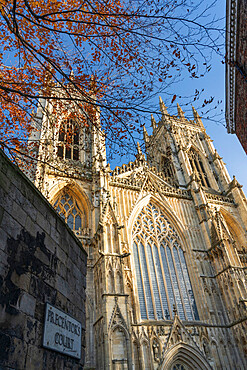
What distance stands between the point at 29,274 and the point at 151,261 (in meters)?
14.0

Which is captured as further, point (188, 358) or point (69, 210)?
point (69, 210)

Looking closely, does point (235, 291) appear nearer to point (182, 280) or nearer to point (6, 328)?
point (182, 280)

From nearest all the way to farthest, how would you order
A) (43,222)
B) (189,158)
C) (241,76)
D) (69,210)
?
(43,222), (241,76), (69,210), (189,158)

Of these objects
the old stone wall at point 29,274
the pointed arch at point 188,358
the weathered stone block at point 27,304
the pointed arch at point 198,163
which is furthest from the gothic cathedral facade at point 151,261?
the weathered stone block at point 27,304

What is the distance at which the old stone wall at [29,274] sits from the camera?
3.29m

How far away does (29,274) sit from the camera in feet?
12.6

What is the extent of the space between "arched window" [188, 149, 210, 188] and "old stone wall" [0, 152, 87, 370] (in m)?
23.6

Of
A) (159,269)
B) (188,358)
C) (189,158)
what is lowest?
(188,358)

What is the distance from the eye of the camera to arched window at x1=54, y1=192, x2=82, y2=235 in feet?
56.1

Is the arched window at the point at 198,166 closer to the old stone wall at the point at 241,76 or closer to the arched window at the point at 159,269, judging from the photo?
the arched window at the point at 159,269

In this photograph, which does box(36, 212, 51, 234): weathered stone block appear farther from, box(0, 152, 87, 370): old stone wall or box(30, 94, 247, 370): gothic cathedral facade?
box(30, 94, 247, 370): gothic cathedral facade

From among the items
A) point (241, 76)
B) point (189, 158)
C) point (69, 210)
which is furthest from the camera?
point (189, 158)

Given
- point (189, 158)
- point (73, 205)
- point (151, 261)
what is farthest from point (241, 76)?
point (189, 158)

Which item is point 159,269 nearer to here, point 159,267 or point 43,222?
point 159,267
